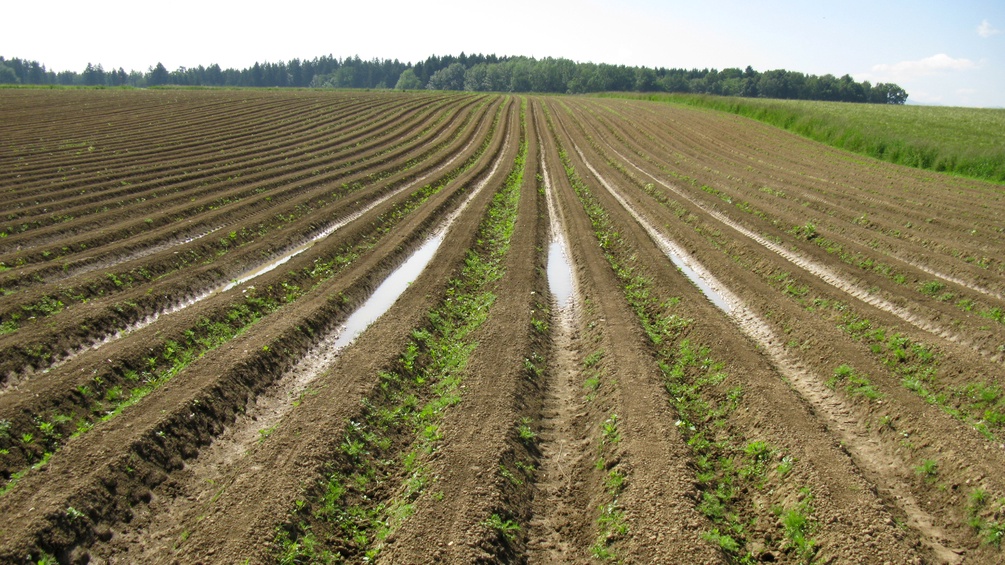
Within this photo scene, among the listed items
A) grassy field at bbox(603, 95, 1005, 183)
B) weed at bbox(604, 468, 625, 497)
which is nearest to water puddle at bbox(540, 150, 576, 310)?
weed at bbox(604, 468, 625, 497)

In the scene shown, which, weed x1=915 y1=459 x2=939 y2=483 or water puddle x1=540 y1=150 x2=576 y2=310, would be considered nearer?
weed x1=915 y1=459 x2=939 y2=483

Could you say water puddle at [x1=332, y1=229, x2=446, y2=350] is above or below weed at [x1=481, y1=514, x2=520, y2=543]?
above

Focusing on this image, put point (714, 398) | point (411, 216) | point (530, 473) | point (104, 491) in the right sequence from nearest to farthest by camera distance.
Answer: point (104, 491), point (530, 473), point (714, 398), point (411, 216)

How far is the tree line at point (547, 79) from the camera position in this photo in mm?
141250

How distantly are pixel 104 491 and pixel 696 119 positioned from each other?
53472 mm

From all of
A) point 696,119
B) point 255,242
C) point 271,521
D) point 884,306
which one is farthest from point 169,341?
point 696,119

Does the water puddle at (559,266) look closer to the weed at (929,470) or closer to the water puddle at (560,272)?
the water puddle at (560,272)

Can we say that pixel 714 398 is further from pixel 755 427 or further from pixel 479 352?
pixel 479 352

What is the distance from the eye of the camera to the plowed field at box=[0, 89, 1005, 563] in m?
6.72

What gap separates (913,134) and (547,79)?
130m

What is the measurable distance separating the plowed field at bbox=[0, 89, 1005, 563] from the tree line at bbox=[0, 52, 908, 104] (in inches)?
5241

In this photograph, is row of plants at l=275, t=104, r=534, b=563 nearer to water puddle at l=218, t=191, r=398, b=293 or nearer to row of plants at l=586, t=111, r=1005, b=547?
row of plants at l=586, t=111, r=1005, b=547

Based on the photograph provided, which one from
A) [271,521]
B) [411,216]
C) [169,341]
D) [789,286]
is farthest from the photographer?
[411,216]

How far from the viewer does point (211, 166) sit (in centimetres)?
2811
